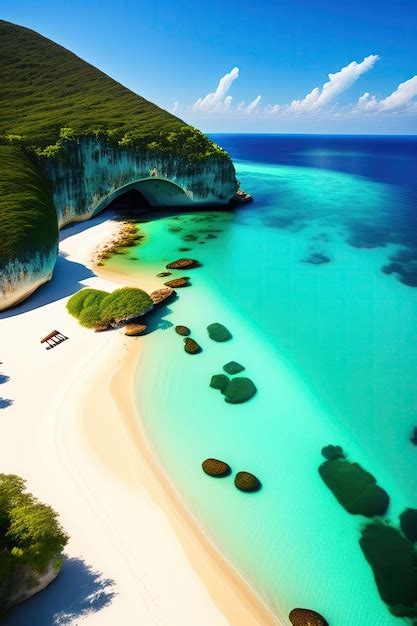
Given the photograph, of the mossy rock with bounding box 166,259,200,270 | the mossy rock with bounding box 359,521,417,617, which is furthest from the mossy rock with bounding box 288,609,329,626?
the mossy rock with bounding box 166,259,200,270

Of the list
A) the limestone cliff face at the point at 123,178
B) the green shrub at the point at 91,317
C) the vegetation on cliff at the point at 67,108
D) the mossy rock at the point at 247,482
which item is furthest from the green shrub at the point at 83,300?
the vegetation on cliff at the point at 67,108

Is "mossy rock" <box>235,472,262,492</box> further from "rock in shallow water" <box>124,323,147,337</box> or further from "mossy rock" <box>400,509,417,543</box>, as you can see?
"rock in shallow water" <box>124,323,147,337</box>

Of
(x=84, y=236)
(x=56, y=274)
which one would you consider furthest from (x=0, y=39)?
(x=56, y=274)

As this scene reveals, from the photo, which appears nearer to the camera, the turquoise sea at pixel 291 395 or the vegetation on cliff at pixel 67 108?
the turquoise sea at pixel 291 395

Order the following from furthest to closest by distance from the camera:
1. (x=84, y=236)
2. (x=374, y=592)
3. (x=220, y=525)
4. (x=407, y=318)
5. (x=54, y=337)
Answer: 1. (x=84, y=236)
2. (x=407, y=318)
3. (x=54, y=337)
4. (x=220, y=525)
5. (x=374, y=592)

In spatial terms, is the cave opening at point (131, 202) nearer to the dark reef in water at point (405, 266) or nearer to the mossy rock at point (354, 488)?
the dark reef in water at point (405, 266)

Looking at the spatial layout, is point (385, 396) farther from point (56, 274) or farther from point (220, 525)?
point (56, 274)
